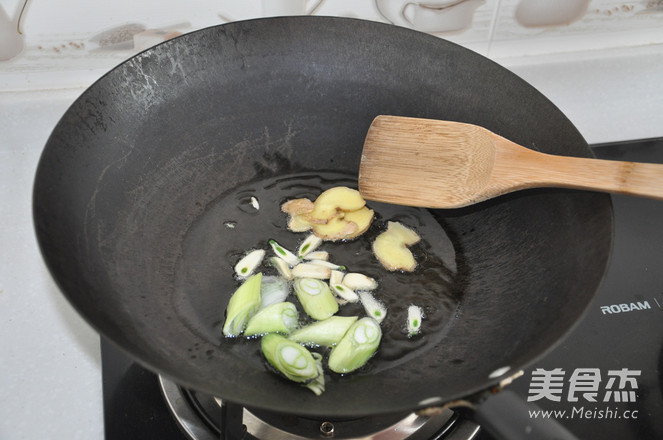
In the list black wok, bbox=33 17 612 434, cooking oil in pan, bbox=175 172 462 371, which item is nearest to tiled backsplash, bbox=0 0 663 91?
black wok, bbox=33 17 612 434

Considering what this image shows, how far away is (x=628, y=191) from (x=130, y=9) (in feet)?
2.47

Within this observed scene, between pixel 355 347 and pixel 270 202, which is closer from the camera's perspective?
pixel 355 347

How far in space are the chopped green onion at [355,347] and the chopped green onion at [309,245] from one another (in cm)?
15

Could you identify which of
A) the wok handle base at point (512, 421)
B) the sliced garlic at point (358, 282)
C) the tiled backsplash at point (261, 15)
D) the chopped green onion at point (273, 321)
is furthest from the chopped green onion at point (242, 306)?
the tiled backsplash at point (261, 15)

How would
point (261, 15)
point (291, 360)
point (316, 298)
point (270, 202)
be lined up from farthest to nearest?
1. point (261, 15)
2. point (270, 202)
3. point (316, 298)
4. point (291, 360)

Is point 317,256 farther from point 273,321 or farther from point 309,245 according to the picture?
point 273,321

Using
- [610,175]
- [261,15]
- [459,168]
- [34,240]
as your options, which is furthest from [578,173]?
[34,240]

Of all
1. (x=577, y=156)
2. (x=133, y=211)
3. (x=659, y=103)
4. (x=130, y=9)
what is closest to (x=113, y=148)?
(x=133, y=211)

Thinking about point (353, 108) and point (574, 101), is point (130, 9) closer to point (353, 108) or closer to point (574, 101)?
point (353, 108)

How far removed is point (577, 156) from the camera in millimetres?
677

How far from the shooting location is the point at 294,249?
766mm

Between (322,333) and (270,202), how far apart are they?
0.79 ft

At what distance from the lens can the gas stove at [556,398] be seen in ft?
1.98

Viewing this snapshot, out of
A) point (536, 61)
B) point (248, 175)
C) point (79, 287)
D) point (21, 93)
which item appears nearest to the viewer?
point (79, 287)
